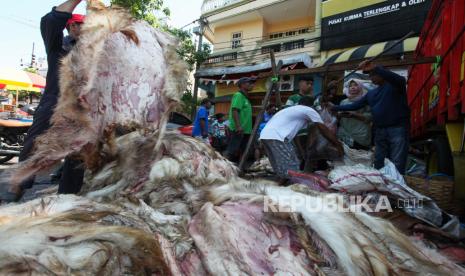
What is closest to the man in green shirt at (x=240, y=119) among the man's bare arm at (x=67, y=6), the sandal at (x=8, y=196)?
the man's bare arm at (x=67, y=6)

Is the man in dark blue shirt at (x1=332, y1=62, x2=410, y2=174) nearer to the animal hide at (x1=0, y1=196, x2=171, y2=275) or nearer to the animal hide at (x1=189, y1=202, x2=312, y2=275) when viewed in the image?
the animal hide at (x1=189, y1=202, x2=312, y2=275)

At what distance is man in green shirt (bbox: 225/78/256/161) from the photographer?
244 inches

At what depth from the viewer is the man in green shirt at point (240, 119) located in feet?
20.4

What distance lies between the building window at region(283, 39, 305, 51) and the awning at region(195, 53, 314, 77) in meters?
0.85

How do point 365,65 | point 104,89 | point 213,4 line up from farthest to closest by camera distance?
point 213,4, point 365,65, point 104,89

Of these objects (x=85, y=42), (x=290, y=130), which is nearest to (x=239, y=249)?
(x=85, y=42)

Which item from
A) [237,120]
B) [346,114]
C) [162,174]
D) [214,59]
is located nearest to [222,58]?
[214,59]

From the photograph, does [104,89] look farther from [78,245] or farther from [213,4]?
[213,4]

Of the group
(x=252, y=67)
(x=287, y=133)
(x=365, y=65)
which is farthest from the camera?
→ (x=252, y=67)

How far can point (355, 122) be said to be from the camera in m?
6.21

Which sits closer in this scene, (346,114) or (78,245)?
(78,245)

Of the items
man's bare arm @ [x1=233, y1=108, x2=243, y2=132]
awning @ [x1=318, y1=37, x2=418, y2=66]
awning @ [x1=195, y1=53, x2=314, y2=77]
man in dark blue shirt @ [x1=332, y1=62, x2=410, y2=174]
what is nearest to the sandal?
man in dark blue shirt @ [x1=332, y1=62, x2=410, y2=174]

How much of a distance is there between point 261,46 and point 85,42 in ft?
54.1

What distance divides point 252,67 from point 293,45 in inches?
81.0
